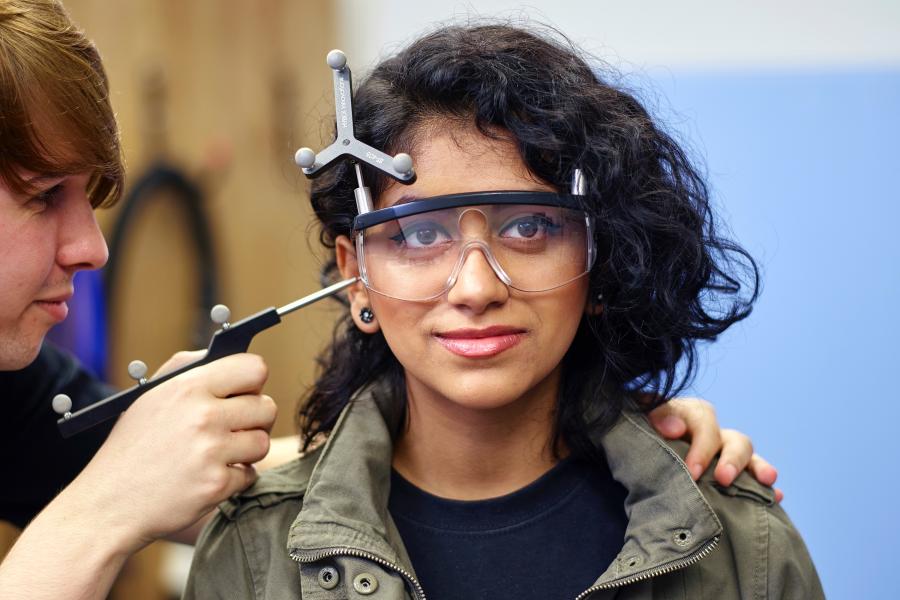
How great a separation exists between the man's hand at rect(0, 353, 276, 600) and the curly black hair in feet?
0.78

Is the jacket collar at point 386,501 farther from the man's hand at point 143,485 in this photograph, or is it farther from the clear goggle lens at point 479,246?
the clear goggle lens at point 479,246

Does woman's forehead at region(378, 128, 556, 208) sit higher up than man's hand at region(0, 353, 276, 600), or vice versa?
woman's forehead at region(378, 128, 556, 208)

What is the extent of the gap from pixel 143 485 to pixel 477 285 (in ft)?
1.68

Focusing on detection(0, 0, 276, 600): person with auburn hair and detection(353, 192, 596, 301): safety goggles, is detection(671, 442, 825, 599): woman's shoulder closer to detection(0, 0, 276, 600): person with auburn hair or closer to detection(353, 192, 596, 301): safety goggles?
detection(353, 192, 596, 301): safety goggles

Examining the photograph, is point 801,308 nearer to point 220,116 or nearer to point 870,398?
point 870,398

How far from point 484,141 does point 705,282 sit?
405mm

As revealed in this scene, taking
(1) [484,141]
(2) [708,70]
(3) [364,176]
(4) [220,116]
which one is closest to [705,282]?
(1) [484,141]

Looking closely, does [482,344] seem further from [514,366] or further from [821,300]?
[821,300]

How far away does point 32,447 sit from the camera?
5.61 ft

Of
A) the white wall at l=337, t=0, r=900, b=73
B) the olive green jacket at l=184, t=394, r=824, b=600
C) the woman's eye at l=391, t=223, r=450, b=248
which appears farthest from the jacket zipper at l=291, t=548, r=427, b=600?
the white wall at l=337, t=0, r=900, b=73

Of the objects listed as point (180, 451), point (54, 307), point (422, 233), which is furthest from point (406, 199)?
point (54, 307)

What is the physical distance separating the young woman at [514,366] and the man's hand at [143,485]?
11 centimetres

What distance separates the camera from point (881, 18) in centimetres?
279

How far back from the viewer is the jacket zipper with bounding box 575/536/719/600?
130 centimetres
